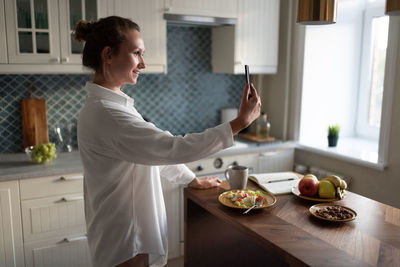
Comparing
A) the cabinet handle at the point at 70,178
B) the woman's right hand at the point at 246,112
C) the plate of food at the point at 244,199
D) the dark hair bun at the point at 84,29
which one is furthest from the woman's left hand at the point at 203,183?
the cabinet handle at the point at 70,178

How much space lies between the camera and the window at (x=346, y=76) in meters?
3.33

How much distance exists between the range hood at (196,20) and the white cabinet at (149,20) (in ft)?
0.22

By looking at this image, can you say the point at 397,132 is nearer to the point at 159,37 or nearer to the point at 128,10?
the point at 159,37

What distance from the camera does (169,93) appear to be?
3395 millimetres

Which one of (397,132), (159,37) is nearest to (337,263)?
(397,132)

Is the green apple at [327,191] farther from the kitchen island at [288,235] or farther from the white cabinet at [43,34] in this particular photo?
the white cabinet at [43,34]

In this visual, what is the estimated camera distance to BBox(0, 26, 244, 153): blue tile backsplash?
9.34 ft

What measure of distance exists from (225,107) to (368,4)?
150 cm

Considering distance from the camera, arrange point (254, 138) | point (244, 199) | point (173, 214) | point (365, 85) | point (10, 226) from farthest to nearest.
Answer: point (365, 85) < point (254, 138) < point (173, 214) < point (10, 226) < point (244, 199)

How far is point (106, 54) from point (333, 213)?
1069 millimetres

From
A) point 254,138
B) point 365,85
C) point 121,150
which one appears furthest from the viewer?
point 365,85

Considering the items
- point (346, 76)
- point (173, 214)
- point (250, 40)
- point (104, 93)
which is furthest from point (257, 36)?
point (104, 93)

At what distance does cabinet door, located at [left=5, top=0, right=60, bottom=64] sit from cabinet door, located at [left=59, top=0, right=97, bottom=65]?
0.12ft

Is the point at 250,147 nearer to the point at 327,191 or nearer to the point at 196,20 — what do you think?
the point at 196,20
